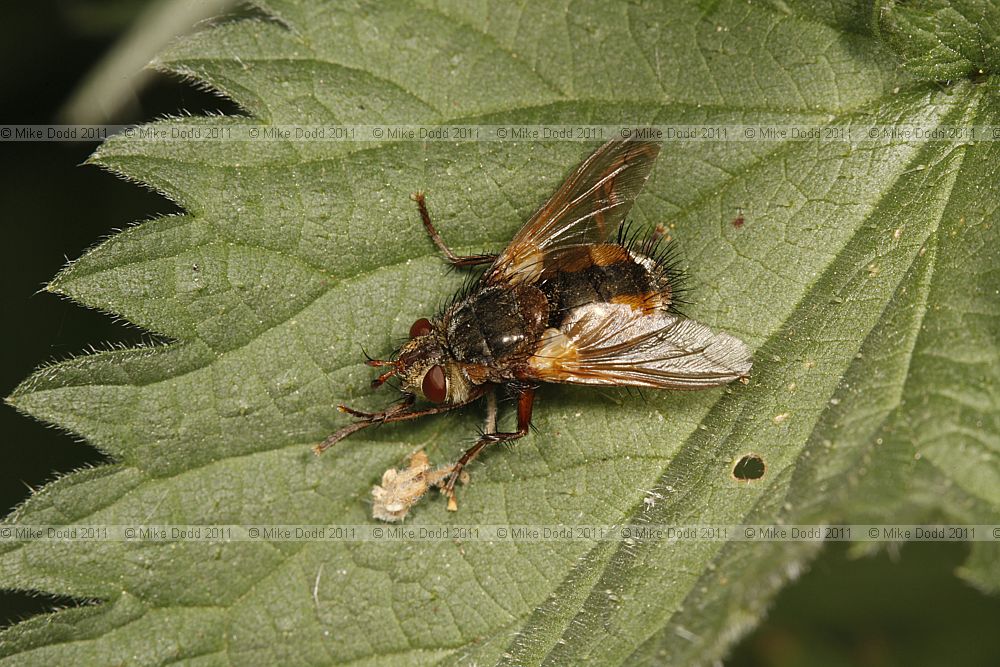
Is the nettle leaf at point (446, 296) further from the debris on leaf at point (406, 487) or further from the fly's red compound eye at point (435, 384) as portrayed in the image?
the fly's red compound eye at point (435, 384)

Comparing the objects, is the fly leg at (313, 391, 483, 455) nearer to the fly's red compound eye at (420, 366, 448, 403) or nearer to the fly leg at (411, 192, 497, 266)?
the fly's red compound eye at (420, 366, 448, 403)

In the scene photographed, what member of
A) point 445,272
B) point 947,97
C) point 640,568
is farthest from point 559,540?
point 947,97

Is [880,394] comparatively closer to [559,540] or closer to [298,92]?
[559,540]

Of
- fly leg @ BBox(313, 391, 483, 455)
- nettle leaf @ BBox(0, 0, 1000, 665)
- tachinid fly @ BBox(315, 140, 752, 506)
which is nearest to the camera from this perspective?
nettle leaf @ BBox(0, 0, 1000, 665)

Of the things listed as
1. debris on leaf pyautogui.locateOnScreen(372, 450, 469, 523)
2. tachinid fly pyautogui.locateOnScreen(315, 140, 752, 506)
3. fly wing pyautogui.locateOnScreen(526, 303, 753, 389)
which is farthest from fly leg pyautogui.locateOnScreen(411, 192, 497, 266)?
debris on leaf pyautogui.locateOnScreen(372, 450, 469, 523)

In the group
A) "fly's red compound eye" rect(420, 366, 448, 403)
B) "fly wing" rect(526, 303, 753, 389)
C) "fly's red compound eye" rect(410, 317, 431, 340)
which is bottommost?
"fly wing" rect(526, 303, 753, 389)

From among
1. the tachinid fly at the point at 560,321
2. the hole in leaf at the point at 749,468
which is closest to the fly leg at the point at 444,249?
the tachinid fly at the point at 560,321

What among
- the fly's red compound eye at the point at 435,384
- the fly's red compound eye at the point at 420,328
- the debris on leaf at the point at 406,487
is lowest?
the debris on leaf at the point at 406,487
